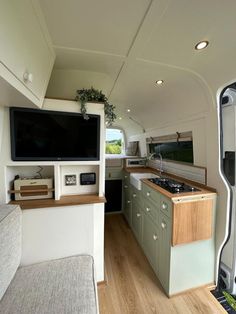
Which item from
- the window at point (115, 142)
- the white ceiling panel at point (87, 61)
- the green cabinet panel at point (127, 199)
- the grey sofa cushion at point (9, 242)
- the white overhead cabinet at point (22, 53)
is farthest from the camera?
the window at point (115, 142)

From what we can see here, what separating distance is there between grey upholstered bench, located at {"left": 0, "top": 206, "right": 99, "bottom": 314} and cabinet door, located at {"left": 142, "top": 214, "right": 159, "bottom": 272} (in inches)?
30.8

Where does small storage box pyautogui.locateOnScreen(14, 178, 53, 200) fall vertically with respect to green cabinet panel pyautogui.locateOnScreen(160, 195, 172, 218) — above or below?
above

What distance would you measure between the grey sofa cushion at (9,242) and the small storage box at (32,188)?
0.60ft

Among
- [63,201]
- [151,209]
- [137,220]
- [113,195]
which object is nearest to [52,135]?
[63,201]

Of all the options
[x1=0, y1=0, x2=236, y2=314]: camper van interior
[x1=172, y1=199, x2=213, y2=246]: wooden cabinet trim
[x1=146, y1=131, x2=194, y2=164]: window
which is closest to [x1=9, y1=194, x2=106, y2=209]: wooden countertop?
[x1=0, y1=0, x2=236, y2=314]: camper van interior

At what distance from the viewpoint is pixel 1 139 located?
1309mm

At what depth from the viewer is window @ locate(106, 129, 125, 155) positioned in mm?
4832

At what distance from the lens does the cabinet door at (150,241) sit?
5.67 feet

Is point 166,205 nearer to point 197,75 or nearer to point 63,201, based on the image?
point 63,201

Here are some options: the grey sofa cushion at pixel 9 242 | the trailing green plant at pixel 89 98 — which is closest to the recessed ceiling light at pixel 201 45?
the trailing green plant at pixel 89 98

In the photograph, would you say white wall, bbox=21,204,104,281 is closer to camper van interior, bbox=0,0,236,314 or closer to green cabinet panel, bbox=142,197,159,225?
camper van interior, bbox=0,0,236,314

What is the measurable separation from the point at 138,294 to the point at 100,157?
140cm

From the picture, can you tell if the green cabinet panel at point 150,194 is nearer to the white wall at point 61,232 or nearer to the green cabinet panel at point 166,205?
the green cabinet panel at point 166,205

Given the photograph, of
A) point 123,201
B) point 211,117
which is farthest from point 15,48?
point 123,201
